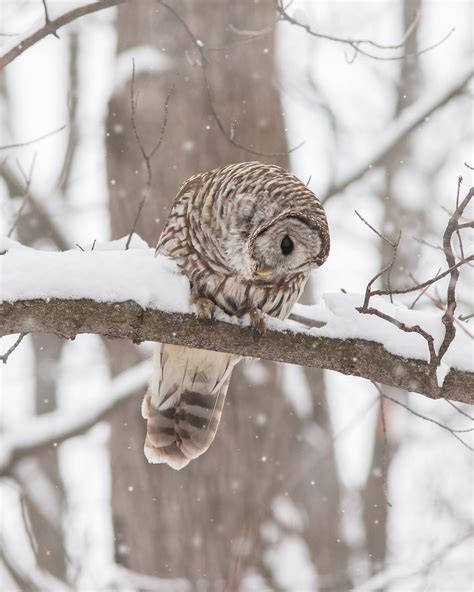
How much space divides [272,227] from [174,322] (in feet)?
2.61

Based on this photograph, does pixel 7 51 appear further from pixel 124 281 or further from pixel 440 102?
pixel 440 102

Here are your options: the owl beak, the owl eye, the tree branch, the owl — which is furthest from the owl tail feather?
the tree branch

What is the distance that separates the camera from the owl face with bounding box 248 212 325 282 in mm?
4109

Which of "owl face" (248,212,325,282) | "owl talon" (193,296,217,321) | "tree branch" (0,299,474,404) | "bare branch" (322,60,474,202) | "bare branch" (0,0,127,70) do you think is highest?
"bare branch" (322,60,474,202)

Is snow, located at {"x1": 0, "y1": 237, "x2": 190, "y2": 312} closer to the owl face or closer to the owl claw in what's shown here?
the owl claw

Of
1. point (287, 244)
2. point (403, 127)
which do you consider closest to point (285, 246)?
point (287, 244)

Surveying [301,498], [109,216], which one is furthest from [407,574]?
[109,216]

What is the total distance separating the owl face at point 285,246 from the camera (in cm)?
411

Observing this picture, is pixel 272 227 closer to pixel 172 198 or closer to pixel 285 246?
pixel 285 246

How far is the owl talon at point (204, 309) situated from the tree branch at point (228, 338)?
0.03m

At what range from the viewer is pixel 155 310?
3611mm

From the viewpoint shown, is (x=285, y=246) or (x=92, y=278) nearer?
(x=92, y=278)

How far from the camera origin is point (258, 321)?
391cm

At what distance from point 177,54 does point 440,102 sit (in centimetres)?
242
